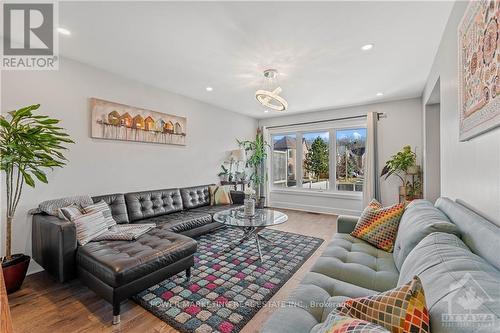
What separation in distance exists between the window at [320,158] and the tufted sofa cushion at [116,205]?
13.4 feet

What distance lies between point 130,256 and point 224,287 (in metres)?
0.89

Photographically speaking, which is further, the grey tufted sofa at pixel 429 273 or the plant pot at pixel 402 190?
the plant pot at pixel 402 190

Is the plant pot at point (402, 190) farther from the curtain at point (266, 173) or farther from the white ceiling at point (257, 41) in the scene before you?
the curtain at point (266, 173)

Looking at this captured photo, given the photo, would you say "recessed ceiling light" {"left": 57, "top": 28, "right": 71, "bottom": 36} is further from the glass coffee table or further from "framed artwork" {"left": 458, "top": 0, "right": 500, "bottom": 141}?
"framed artwork" {"left": 458, "top": 0, "right": 500, "bottom": 141}

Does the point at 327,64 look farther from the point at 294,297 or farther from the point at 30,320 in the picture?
the point at 30,320

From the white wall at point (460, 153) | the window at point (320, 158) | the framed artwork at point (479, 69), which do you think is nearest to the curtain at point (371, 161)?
the window at point (320, 158)

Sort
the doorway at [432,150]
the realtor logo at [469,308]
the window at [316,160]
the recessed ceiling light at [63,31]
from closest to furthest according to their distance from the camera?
the realtor logo at [469,308] → the recessed ceiling light at [63,31] → the doorway at [432,150] → the window at [316,160]

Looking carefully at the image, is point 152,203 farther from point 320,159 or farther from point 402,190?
point 402,190

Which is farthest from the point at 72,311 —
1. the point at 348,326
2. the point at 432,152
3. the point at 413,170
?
the point at 413,170

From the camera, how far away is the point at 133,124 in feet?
11.0

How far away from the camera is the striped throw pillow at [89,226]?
206 cm

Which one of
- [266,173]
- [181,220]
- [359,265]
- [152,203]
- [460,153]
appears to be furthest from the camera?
[266,173]

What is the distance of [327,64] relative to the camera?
2.85 metres

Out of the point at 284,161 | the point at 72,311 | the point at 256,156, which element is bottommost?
the point at 72,311
